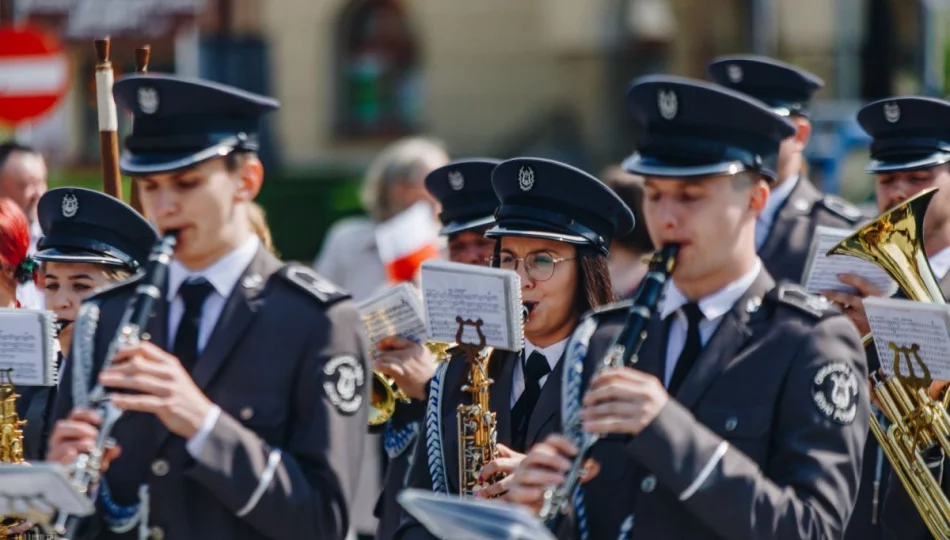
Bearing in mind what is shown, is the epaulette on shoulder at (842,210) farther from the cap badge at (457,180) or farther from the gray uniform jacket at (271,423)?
the gray uniform jacket at (271,423)

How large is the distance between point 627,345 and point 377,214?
6.18 m

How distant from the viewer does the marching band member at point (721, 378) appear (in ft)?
13.0

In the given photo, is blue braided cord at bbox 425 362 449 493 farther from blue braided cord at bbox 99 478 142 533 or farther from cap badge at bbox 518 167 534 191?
blue braided cord at bbox 99 478 142 533

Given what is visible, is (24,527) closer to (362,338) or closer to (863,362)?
(362,338)

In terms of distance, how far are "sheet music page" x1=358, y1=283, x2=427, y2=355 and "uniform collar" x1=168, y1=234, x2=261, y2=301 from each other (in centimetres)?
133

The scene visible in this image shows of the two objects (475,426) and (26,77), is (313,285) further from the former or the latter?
(26,77)

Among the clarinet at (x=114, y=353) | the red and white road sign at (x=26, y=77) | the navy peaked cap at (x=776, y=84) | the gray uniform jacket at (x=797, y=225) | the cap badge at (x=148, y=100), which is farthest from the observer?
the red and white road sign at (x=26, y=77)

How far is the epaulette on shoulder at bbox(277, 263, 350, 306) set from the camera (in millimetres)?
4469

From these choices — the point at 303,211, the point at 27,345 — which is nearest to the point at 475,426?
the point at 27,345

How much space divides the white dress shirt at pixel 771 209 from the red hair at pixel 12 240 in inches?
108

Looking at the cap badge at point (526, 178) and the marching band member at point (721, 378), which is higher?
the cap badge at point (526, 178)

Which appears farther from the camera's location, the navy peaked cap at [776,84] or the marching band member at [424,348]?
the navy peaked cap at [776,84]

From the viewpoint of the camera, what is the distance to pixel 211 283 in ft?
14.6

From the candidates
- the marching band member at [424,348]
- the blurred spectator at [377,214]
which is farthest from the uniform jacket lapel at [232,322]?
the blurred spectator at [377,214]
